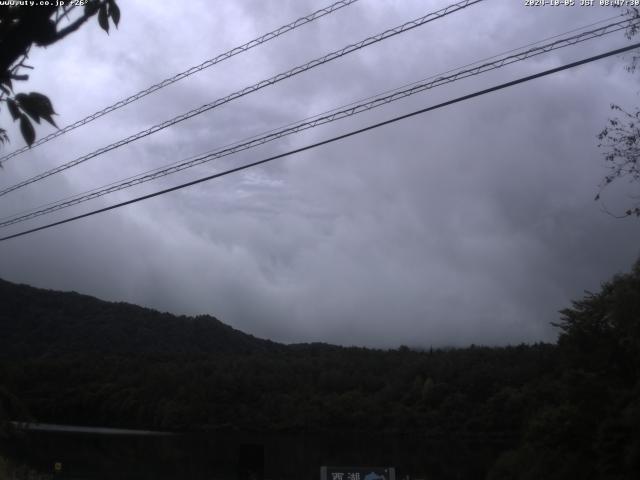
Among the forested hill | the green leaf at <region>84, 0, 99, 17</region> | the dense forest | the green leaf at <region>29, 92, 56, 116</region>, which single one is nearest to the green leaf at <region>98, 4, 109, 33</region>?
the green leaf at <region>84, 0, 99, 17</region>

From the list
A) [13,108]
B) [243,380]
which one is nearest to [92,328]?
[243,380]

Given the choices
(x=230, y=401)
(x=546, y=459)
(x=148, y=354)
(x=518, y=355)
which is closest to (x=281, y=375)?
(x=230, y=401)

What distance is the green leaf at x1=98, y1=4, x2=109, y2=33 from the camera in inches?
132

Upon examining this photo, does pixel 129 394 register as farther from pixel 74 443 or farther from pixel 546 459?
pixel 546 459

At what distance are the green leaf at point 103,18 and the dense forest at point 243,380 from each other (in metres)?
31.2

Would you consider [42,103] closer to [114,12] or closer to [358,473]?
[114,12]

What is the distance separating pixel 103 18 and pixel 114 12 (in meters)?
0.06

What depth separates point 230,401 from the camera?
9581 centimetres

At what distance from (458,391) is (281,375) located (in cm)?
2530

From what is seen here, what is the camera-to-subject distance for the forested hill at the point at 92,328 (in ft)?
191

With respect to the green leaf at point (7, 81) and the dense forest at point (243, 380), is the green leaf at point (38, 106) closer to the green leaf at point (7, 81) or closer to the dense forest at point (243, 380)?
the green leaf at point (7, 81)

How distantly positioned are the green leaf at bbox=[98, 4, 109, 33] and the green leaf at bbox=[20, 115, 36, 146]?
0.56 metres

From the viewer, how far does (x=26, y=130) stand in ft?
10.6

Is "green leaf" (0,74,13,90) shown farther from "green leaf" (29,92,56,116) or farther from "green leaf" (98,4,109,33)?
"green leaf" (98,4,109,33)
